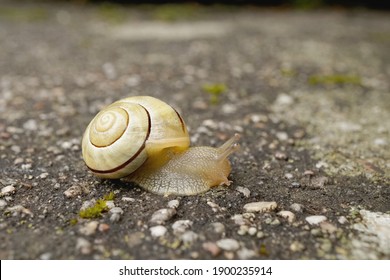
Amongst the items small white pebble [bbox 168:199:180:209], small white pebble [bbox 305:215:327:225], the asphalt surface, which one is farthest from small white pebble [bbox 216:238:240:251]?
small white pebble [bbox 305:215:327:225]

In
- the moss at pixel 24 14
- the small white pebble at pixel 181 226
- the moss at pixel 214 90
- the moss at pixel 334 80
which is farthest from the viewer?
the moss at pixel 24 14

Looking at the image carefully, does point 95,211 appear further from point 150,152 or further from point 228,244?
point 228,244

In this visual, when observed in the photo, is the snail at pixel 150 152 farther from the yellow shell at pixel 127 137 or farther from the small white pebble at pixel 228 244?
the small white pebble at pixel 228 244

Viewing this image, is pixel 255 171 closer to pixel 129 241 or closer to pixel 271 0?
pixel 129 241

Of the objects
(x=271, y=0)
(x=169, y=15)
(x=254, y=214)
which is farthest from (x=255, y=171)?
(x=271, y=0)

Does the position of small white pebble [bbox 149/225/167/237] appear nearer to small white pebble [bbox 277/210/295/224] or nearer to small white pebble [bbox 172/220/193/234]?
small white pebble [bbox 172/220/193/234]

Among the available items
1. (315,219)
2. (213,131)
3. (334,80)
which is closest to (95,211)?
(315,219)

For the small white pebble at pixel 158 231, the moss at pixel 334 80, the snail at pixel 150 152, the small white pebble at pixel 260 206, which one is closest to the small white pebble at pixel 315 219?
the small white pebble at pixel 260 206

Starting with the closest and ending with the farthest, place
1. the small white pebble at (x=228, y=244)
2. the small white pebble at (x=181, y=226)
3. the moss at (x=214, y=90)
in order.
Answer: the small white pebble at (x=228, y=244) < the small white pebble at (x=181, y=226) < the moss at (x=214, y=90)
